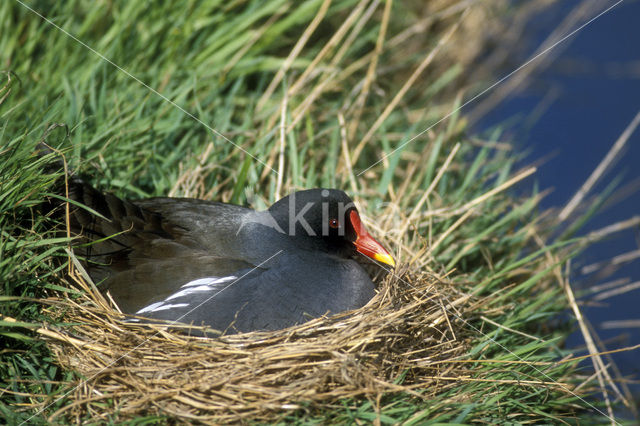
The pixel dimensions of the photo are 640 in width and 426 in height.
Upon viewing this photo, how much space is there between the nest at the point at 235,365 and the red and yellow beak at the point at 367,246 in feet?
0.79

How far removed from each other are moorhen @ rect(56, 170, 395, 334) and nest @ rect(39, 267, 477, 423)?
9cm

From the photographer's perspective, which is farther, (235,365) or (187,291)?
(187,291)

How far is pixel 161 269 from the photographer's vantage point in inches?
100

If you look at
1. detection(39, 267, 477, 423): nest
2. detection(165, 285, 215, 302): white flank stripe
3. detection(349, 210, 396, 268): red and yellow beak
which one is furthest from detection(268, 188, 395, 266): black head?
A: detection(165, 285, 215, 302): white flank stripe

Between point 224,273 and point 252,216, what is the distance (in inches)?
15.5

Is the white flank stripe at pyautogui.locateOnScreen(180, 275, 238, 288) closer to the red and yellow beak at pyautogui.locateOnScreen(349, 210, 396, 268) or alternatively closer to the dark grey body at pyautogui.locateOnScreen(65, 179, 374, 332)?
the dark grey body at pyautogui.locateOnScreen(65, 179, 374, 332)

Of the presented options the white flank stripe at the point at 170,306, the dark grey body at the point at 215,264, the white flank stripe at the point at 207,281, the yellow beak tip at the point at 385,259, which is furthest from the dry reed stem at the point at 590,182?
the white flank stripe at the point at 170,306

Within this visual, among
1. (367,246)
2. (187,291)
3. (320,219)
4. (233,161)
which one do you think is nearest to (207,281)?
(187,291)

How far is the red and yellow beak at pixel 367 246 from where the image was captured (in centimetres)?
282

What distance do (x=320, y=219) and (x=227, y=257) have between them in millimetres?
481

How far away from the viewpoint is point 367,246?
2.89 meters

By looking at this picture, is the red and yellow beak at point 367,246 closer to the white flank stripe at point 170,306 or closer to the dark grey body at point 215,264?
the dark grey body at point 215,264

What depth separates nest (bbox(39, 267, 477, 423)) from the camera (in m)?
2.23

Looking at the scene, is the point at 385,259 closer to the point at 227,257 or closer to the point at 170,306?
the point at 227,257
